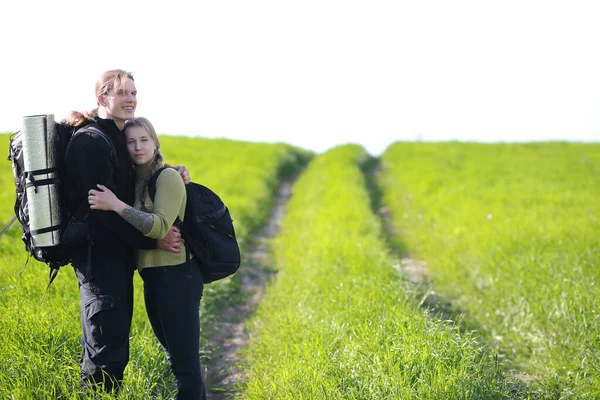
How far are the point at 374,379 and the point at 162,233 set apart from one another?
188cm

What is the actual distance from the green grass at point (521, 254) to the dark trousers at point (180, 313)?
9.72ft

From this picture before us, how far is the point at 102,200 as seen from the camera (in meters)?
3.27

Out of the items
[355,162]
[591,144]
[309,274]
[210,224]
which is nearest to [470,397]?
[210,224]

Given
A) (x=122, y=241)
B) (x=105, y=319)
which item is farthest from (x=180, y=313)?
(x=122, y=241)

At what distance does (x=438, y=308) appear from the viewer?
6.87 m

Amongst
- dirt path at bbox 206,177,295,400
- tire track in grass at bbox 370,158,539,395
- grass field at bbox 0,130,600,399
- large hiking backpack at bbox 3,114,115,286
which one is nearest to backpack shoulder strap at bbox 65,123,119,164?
large hiking backpack at bbox 3,114,115,286

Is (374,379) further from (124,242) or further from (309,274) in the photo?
(309,274)

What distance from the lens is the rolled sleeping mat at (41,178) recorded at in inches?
129

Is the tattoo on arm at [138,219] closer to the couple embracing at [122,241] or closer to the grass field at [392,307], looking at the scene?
the couple embracing at [122,241]

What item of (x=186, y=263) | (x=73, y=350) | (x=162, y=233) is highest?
(x=162, y=233)

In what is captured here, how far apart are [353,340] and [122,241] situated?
2194 millimetres

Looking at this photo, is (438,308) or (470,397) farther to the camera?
(438,308)

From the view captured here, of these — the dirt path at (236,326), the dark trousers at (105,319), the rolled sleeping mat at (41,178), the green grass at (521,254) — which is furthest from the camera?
the green grass at (521,254)

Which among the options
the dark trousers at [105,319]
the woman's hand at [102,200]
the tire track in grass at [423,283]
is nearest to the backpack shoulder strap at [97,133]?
the woman's hand at [102,200]
